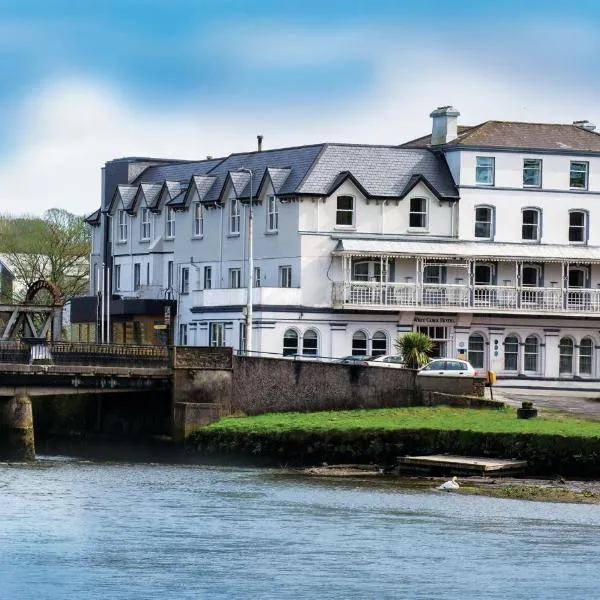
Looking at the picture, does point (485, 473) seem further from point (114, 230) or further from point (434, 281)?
point (114, 230)

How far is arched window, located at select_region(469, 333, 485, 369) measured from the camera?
298ft

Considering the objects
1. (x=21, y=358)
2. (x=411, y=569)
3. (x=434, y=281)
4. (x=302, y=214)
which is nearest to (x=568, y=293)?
(x=434, y=281)

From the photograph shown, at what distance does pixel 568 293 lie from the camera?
9138 centimetres

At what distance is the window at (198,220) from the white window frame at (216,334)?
7878 mm

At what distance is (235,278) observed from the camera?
3748 inches

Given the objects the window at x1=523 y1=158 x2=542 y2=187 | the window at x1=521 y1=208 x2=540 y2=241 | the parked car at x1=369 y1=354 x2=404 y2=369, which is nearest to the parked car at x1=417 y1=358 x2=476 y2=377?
the parked car at x1=369 y1=354 x2=404 y2=369

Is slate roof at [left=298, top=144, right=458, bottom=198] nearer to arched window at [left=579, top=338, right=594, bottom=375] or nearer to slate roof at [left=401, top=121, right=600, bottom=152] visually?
slate roof at [left=401, top=121, right=600, bottom=152]

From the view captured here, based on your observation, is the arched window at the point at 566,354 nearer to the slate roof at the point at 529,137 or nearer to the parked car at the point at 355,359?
the slate roof at the point at 529,137

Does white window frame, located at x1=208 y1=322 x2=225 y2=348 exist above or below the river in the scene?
above

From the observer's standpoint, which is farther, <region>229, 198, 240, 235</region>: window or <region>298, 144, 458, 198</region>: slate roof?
<region>229, 198, 240, 235</region>: window

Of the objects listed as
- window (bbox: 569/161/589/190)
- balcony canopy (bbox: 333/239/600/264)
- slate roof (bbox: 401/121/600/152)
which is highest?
slate roof (bbox: 401/121/600/152)

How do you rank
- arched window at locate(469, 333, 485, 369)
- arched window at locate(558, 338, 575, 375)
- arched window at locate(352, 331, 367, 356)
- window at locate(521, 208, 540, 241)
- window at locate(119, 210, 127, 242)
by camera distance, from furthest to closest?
1. window at locate(119, 210, 127, 242)
2. window at locate(521, 208, 540, 241)
3. arched window at locate(558, 338, 575, 375)
4. arched window at locate(469, 333, 485, 369)
5. arched window at locate(352, 331, 367, 356)

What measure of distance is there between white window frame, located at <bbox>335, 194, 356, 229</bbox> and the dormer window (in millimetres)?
16465

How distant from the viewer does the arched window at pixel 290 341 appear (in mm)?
88062
